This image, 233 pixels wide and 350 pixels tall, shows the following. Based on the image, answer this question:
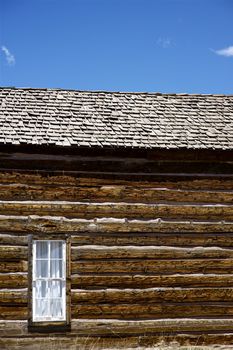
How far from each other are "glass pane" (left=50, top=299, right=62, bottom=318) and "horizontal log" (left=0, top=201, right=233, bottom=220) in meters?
1.77

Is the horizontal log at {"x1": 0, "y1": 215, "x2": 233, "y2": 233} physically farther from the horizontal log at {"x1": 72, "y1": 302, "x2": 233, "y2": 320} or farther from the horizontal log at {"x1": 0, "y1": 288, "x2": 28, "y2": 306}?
the horizontal log at {"x1": 72, "y1": 302, "x2": 233, "y2": 320}

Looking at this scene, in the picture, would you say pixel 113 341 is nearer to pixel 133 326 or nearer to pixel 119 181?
pixel 133 326

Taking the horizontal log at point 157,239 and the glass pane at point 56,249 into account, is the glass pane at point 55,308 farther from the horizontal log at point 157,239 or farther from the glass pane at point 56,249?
the horizontal log at point 157,239

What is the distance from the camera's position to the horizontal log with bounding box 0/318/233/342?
11492 millimetres

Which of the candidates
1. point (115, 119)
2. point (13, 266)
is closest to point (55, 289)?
point (13, 266)

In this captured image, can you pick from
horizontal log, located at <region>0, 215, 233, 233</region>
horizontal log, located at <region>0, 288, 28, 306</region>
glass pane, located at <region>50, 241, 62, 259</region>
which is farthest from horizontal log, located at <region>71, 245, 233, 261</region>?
horizontal log, located at <region>0, 288, 28, 306</region>

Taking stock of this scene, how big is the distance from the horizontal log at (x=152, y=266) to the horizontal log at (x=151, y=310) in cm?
68

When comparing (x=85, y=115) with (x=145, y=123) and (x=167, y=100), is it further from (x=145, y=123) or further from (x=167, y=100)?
(x=167, y=100)

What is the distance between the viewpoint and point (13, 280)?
11.6m

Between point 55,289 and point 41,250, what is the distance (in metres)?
0.84

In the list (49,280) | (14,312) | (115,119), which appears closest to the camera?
(14,312)

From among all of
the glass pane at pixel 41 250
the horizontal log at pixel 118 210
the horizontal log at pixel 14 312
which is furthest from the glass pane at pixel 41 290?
the horizontal log at pixel 118 210

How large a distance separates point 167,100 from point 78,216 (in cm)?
491

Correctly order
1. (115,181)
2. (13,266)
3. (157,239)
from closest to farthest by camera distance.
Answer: (13,266) → (157,239) → (115,181)
